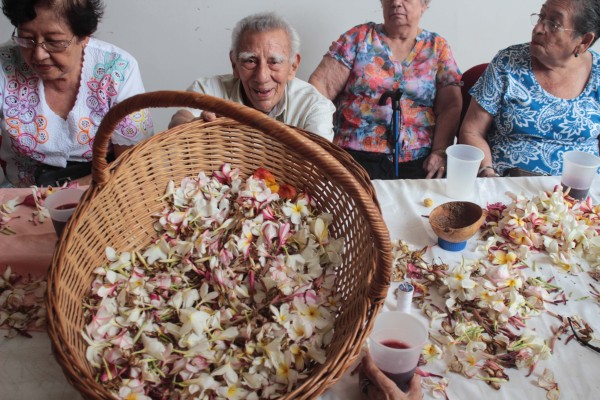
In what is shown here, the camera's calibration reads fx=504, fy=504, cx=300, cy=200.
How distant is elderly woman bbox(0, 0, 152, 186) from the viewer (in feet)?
5.59

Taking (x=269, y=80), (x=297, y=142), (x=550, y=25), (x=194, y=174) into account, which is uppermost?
(x=550, y=25)

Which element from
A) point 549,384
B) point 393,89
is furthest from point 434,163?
point 549,384

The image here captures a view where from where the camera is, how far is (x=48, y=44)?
1.64 m

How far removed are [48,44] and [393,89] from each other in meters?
1.36

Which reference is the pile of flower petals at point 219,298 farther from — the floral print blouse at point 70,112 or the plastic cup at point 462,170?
the floral print blouse at point 70,112

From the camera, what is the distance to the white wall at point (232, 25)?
2.63 m

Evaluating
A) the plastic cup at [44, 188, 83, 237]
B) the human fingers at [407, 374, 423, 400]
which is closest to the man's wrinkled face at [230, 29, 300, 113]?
the plastic cup at [44, 188, 83, 237]

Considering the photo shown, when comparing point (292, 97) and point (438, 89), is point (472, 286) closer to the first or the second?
point (292, 97)

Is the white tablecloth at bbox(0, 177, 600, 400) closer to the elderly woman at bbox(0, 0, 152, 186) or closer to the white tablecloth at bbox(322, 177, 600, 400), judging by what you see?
the white tablecloth at bbox(322, 177, 600, 400)

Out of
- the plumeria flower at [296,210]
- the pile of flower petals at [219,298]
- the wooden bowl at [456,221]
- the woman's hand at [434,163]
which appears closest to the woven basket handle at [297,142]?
the pile of flower petals at [219,298]

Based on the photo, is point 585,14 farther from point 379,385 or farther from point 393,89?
point 379,385

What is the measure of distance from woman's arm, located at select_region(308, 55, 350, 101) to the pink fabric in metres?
1.31

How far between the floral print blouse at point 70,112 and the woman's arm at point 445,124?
1.18 metres

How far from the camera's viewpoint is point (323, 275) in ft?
3.72
